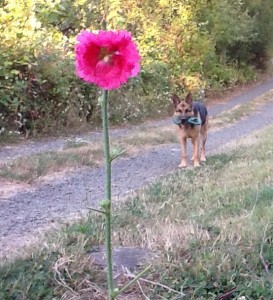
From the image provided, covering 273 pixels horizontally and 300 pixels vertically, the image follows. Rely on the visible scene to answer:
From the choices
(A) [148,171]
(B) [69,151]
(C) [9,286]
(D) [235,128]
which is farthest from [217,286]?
(D) [235,128]

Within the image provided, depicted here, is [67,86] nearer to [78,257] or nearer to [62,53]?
[62,53]

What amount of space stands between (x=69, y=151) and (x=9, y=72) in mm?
3037

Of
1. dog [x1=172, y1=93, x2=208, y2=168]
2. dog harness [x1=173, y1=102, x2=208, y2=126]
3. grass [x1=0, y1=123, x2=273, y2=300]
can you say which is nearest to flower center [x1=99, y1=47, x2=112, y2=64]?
grass [x1=0, y1=123, x2=273, y2=300]

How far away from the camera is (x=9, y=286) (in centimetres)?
370

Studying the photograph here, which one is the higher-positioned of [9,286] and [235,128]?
[9,286]

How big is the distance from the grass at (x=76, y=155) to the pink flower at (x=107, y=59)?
4400 millimetres

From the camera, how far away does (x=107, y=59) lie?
192 centimetres

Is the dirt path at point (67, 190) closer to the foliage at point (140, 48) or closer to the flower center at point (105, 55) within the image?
the foliage at point (140, 48)

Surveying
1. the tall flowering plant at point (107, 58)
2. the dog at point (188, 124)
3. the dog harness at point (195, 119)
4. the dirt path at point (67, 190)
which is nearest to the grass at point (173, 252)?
the dirt path at point (67, 190)

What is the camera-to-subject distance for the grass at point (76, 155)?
8812 millimetres

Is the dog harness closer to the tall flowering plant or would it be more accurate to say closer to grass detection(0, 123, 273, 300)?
grass detection(0, 123, 273, 300)

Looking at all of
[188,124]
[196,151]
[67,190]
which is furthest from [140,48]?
[67,190]

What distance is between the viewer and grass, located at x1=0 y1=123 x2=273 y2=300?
3.65 metres

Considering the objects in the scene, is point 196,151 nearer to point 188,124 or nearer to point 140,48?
point 188,124
